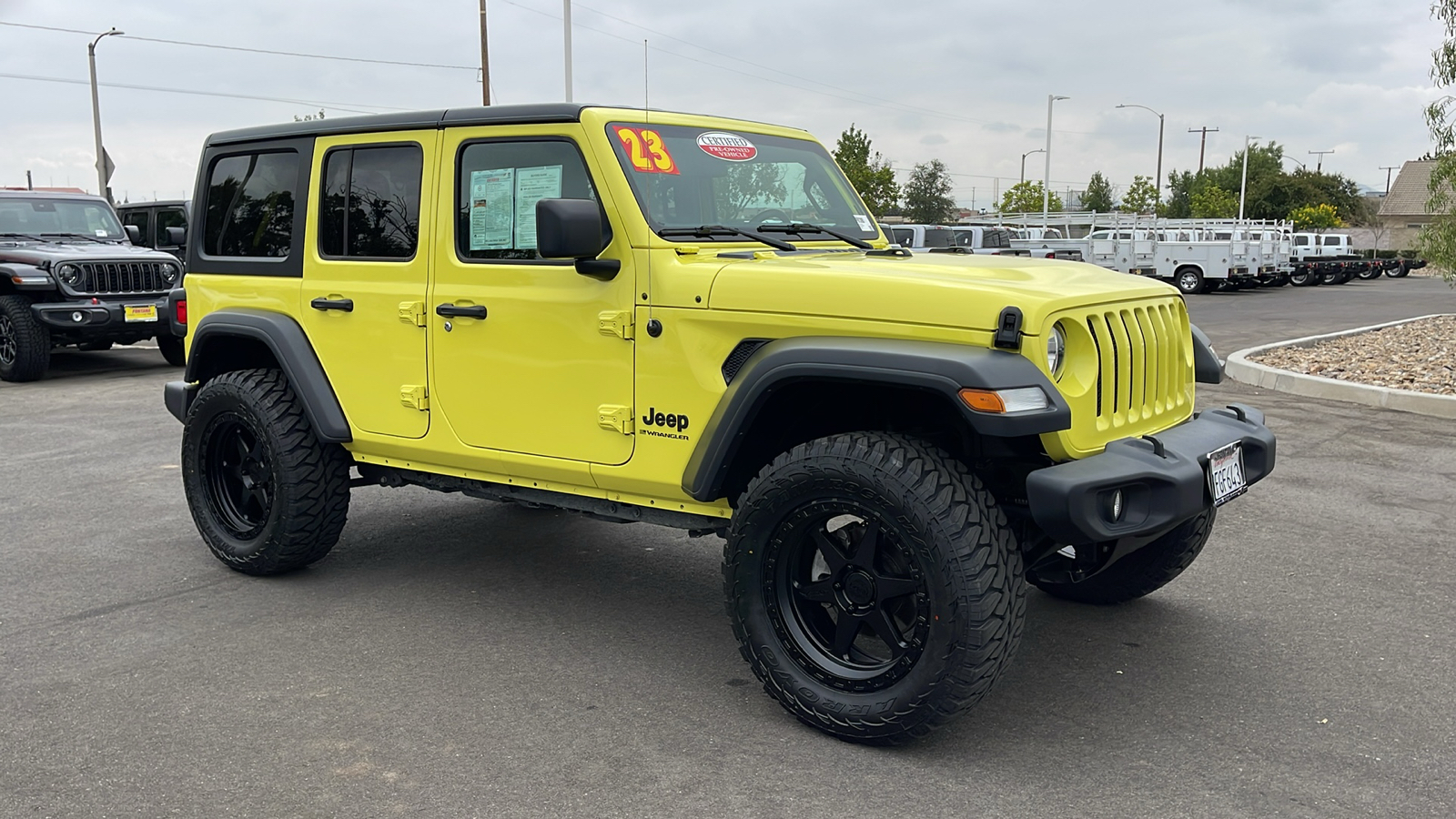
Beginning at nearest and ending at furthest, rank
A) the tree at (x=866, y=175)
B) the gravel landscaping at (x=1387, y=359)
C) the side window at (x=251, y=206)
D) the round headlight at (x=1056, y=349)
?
the round headlight at (x=1056, y=349)
the side window at (x=251, y=206)
the gravel landscaping at (x=1387, y=359)
the tree at (x=866, y=175)

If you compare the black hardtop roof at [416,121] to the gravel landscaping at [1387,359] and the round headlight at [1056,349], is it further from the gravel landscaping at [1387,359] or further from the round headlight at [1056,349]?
the gravel landscaping at [1387,359]

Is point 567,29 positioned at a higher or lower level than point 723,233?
higher

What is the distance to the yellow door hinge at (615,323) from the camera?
13.4ft

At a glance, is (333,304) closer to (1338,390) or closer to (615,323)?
(615,323)

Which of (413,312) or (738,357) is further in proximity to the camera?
(413,312)

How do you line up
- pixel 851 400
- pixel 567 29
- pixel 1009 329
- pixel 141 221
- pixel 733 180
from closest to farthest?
1. pixel 1009 329
2. pixel 851 400
3. pixel 733 180
4. pixel 141 221
5. pixel 567 29

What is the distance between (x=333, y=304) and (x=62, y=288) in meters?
9.18

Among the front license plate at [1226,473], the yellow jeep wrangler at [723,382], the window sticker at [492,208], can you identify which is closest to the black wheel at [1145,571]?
the yellow jeep wrangler at [723,382]

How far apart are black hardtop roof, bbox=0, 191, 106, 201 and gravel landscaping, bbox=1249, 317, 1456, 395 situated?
534 inches

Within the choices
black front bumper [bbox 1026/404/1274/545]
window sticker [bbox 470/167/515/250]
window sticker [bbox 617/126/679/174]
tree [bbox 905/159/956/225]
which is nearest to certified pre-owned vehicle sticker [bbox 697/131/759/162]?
window sticker [bbox 617/126/679/174]

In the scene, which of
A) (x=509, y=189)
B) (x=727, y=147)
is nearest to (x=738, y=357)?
(x=727, y=147)

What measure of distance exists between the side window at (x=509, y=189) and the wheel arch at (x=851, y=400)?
41.2 inches

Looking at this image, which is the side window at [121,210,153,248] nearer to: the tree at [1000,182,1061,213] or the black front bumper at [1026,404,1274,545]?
the black front bumper at [1026,404,1274,545]

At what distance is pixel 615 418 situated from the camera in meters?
4.17
